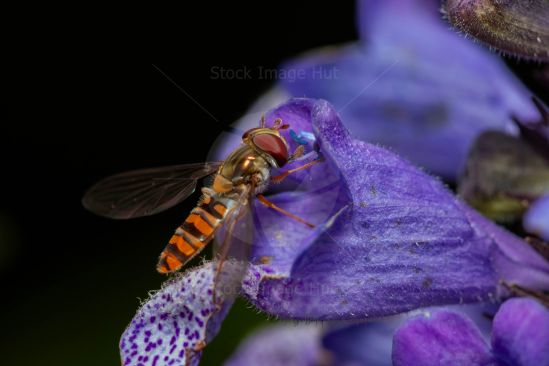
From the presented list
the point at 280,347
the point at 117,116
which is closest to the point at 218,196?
the point at 280,347

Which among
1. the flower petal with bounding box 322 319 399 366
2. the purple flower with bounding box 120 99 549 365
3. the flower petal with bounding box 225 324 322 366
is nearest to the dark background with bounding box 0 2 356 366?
the flower petal with bounding box 225 324 322 366

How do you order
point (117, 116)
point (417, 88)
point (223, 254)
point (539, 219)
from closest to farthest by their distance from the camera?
point (223, 254) < point (539, 219) < point (417, 88) < point (117, 116)

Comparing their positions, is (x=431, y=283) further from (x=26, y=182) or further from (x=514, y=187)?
(x=26, y=182)

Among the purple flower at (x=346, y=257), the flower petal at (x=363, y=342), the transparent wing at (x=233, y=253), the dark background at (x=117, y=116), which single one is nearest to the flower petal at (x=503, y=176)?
the purple flower at (x=346, y=257)

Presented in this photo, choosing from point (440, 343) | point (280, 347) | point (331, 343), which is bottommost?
point (280, 347)

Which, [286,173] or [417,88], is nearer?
[286,173]

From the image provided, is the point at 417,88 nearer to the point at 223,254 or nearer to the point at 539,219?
the point at 539,219

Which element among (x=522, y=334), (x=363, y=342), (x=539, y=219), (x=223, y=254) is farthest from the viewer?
(x=363, y=342)

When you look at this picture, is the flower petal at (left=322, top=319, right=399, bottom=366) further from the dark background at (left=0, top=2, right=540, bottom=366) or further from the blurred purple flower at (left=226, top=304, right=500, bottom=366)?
the dark background at (left=0, top=2, right=540, bottom=366)
